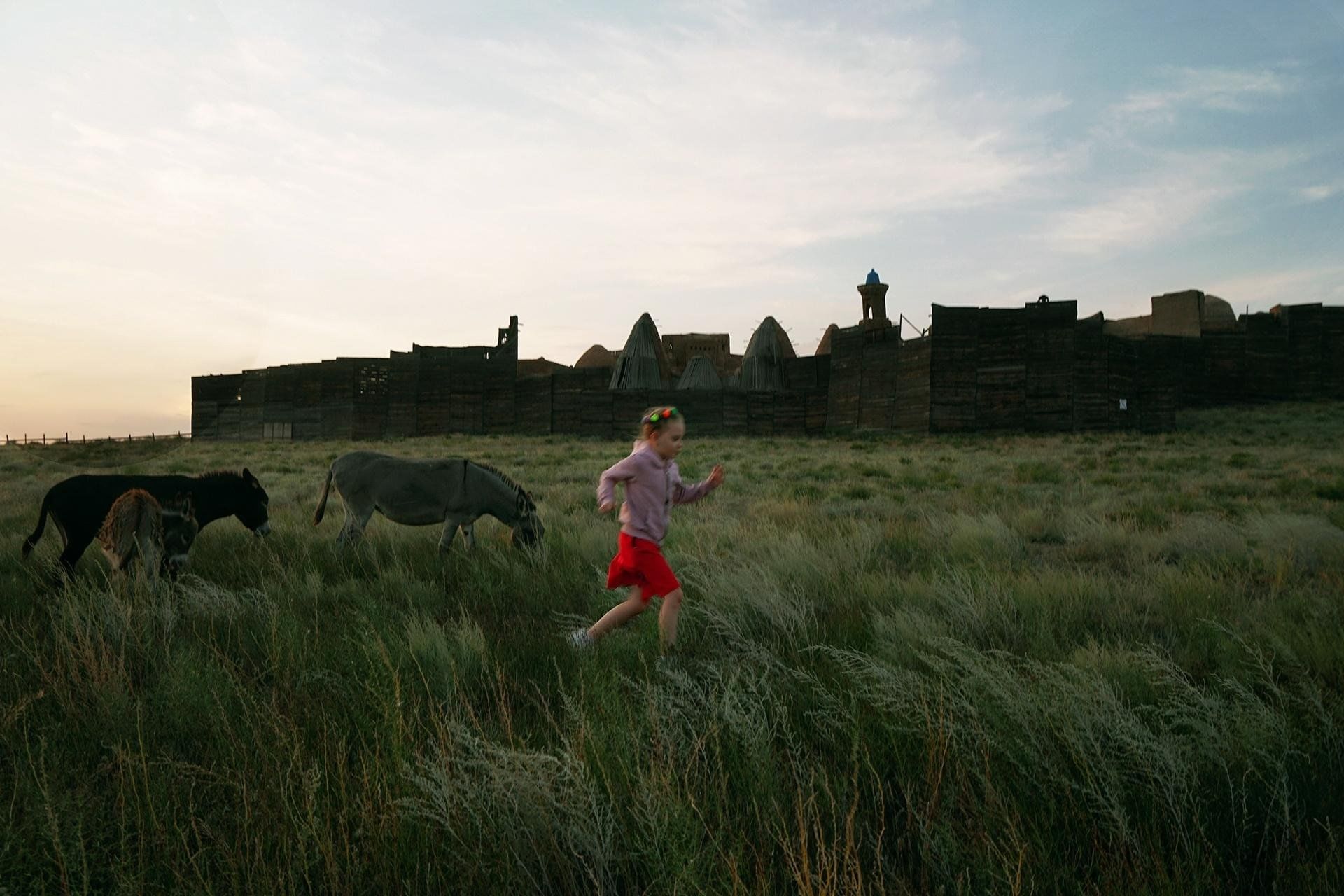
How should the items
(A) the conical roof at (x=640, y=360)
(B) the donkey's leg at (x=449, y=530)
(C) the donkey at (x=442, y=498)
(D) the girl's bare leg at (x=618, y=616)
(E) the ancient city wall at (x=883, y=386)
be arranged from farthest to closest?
(A) the conical roof at (x=640, y=360) → (E) the ancient city wall at (x=883, y=386) → (C) the donkey at (x=442, y=498) → (B) the donkey's leg at (x=449, y=530) → (D) the girl's bare leg at (x=618, y=616)

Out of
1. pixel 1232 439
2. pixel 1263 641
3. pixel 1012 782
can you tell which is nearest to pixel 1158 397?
pixel 1232 439

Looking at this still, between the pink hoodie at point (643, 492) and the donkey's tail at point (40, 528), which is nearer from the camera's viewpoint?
the pink hoodie at point (643, 492)

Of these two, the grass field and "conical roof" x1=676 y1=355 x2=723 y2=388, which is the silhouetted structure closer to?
"conical roof" x1=676 y1=355 x2=723 y2=388

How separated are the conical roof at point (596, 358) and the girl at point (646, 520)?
50.8 m

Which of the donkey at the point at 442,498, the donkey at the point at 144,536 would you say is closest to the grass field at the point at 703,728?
the donkey at the point at 144,536

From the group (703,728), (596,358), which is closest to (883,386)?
(596,358)

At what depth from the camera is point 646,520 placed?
4312 millimetres

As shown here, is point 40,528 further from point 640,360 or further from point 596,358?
point 596,358

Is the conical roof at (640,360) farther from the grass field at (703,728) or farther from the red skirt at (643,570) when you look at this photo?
the red skirt at (643,570)

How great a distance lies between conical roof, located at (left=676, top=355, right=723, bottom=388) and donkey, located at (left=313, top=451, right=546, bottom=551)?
34769mm

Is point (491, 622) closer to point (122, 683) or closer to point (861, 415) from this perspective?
point (122, 683)

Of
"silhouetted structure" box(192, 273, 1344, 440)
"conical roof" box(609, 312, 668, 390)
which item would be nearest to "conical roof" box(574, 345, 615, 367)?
"silhouetted structure" box(192, 273, 1344, 440)

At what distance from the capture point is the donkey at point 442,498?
7012mm

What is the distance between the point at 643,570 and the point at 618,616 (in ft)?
0.95
